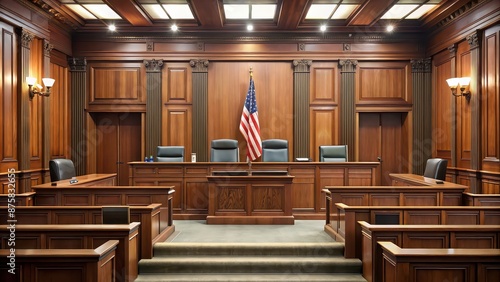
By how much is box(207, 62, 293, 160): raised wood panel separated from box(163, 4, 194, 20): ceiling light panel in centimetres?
133

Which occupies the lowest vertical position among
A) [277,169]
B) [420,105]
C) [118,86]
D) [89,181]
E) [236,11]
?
[89,181]

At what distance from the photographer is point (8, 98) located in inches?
267

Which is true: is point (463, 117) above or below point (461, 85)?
below

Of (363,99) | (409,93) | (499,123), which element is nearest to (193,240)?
(499,123)

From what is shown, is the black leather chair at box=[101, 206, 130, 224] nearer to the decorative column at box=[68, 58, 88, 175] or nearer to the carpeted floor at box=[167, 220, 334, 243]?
the carpeted floor at box=[167, 220, 334, 243]

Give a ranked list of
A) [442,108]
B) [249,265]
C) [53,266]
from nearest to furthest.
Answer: [53,266]
[249,265]
[442,108]

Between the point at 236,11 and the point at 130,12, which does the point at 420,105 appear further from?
the point at 130,12

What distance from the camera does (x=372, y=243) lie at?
401cm

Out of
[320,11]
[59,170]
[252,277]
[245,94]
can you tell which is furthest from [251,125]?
[252,277]

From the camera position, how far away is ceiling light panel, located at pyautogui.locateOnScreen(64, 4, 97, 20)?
8031 millimetres

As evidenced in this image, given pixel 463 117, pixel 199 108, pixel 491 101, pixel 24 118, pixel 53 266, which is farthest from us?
pixel 199 108

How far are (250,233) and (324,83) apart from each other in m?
4.99

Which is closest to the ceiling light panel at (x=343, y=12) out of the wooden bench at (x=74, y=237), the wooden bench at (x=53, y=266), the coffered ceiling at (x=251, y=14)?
the coffered ceiling at (x=251, y=14)

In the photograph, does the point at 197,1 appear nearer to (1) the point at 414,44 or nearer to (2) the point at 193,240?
(2) the point at 193,240
